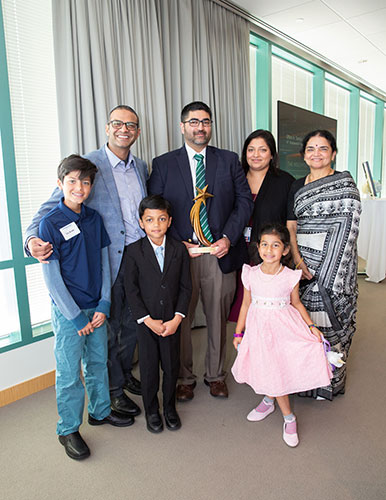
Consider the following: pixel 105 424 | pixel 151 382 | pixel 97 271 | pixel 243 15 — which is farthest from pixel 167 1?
pixel 105 424

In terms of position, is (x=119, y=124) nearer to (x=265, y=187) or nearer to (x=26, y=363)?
(x=265, y=187)

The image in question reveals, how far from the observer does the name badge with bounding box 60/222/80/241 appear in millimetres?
1788

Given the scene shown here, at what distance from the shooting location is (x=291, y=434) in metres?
1.98

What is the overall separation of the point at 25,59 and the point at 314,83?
4907mm

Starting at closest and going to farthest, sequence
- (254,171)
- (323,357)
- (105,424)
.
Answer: (323,357), (105,424), (254,171)

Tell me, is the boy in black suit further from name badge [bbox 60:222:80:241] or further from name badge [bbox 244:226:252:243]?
name badge [bbox 244:226:252:243]

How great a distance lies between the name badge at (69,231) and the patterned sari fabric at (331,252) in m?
1.39

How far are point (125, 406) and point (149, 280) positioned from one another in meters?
0.85

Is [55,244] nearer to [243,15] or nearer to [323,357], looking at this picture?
[323,357]

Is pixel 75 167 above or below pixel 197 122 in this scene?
below

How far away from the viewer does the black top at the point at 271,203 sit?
246 centimetres

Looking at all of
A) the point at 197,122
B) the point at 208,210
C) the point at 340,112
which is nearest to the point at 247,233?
the point at 208,210

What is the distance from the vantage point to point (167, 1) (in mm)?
3221

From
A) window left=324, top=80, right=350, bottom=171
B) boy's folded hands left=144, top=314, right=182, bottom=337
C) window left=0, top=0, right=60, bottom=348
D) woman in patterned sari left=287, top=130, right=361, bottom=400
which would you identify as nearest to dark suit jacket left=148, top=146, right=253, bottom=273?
woman in patterned sari left=287, top=130, right=361, bottom=400
